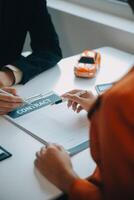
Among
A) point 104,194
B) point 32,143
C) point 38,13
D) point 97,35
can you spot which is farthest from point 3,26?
point 104,194

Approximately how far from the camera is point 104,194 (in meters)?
0.74

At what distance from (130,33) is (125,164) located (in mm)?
1093

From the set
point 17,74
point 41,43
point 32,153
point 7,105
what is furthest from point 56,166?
point 41,43

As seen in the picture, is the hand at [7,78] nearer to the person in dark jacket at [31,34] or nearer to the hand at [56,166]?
the person in dark jacket at [31,34]

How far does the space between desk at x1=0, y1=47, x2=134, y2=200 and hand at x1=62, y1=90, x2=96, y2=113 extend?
4.4 inches

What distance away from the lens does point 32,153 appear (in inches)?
38.5

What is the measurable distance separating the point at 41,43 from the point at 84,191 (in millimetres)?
886

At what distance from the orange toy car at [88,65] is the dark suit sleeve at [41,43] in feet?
0.41

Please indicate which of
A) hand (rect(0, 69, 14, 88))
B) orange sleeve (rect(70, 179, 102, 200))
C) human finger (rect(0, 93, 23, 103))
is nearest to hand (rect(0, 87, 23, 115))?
human finger (rect(0, 93, 23, 103))

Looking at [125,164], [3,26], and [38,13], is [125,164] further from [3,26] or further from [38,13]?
[3,26]

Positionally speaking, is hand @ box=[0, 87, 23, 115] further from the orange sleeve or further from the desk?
the orange sleeve

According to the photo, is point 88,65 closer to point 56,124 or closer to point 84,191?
point 56,124

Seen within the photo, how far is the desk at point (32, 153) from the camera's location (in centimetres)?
85

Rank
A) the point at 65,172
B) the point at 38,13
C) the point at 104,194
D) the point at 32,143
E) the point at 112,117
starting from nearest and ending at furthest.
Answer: the point at 112,117, the point at 104,194, the point at 65,172, the point at 32,143, the point at 38,13
